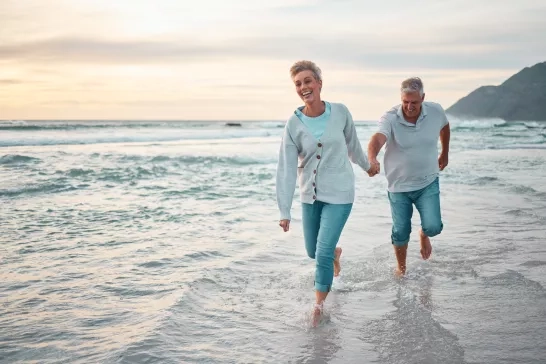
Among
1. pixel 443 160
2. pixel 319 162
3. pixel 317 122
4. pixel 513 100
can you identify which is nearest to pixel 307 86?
pixel 317 122

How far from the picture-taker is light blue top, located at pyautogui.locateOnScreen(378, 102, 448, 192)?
5.00 m

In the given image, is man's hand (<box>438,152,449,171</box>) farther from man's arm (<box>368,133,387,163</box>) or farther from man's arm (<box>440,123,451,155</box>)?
man's arm (<box>368,133,387,163</box>)

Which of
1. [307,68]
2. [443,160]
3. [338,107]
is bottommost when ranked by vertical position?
[443,160]

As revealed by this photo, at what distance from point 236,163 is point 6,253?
511 inches

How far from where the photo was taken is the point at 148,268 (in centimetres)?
563

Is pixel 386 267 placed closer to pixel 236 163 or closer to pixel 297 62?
pixel 297 62

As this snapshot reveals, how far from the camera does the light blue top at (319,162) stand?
163 inches

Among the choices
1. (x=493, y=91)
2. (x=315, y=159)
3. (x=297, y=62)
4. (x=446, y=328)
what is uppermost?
(x=493, y=91)

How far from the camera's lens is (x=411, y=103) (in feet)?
15.8

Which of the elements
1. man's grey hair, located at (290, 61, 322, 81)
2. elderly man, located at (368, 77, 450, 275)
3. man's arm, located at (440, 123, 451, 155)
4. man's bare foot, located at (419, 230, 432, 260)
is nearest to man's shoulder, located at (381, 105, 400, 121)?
elderly man, located at (368, 77, 450, 275)

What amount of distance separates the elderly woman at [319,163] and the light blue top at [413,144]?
907 mm

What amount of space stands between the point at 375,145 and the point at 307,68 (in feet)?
3.84

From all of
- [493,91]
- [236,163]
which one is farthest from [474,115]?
[236,163]

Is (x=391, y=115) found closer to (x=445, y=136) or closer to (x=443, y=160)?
(x=445, y=136)
